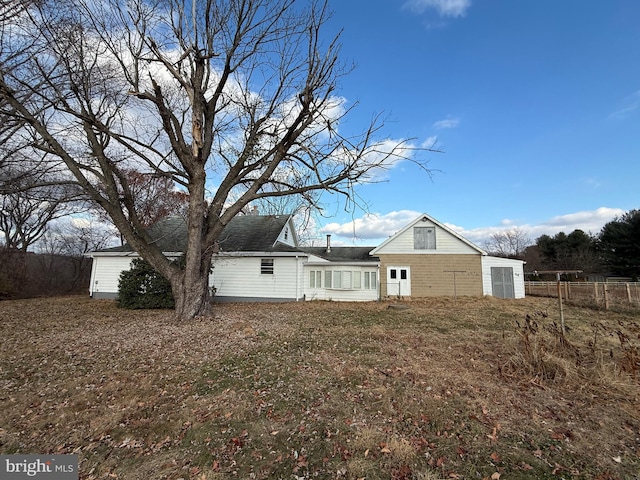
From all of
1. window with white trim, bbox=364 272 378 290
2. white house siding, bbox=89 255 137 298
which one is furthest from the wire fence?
white house siding, bbox=89 255 137 298

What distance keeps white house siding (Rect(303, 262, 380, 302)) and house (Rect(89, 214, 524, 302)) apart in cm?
6

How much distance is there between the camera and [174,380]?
5.05 m

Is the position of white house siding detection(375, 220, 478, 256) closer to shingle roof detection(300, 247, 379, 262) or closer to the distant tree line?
shingle roof detection(300, 247, 379, 262)

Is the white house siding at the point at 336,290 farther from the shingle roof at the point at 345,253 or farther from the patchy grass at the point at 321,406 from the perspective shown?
the patchy grass at the point at 321,406

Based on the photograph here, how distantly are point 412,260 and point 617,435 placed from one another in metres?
15.7

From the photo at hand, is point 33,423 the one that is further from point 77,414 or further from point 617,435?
point 617,435

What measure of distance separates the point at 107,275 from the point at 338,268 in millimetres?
13718

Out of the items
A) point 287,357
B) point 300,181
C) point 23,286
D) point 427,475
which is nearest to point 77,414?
point 287,357

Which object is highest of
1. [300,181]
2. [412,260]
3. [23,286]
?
[300,181]

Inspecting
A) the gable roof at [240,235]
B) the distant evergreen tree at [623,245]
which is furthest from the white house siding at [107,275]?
the distant evergreen tree at [623,245]

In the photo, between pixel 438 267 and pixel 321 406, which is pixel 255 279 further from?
pixel 321 406

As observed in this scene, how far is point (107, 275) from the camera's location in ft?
60.0

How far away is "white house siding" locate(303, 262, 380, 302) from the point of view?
17594mm

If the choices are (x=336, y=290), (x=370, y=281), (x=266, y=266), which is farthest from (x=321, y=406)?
(x=370, y=281)
